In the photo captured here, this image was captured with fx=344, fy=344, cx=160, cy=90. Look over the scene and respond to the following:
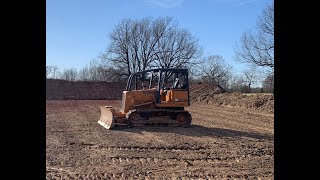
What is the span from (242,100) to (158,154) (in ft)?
62.8

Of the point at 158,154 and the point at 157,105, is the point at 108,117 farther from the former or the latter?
the point at 158,154

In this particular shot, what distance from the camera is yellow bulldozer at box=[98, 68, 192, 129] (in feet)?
36.7

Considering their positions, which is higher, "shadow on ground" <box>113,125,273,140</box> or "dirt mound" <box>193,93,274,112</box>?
"dirt mound" <box>193,93,274,112</box>

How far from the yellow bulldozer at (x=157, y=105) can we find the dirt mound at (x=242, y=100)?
34.5 ft

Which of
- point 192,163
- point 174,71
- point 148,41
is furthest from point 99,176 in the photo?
point 148,41

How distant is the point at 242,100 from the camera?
25141 mm

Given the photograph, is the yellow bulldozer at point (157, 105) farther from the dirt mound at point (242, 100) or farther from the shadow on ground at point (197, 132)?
the dirt mound at point (242, 100)

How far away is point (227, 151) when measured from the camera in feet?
24.3

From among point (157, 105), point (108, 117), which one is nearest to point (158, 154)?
point (157, 105)

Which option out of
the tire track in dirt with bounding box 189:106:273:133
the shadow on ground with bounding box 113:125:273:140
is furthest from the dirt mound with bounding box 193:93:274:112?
the shadow on ground with bounding box 113:125:273:140

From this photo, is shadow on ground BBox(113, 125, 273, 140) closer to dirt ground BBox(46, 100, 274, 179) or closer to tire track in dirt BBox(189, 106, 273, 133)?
dirt ground BBox(46, 100, 274, 179)

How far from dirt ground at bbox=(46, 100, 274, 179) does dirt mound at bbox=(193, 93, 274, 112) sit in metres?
11.6
